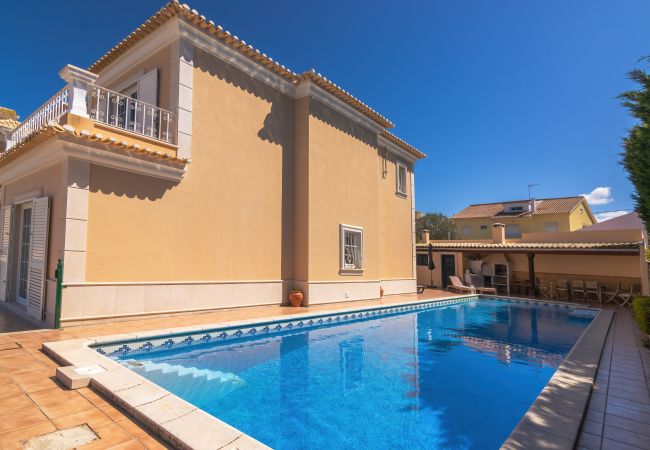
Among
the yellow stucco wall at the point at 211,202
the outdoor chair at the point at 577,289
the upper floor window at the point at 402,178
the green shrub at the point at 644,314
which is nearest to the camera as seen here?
the green shrub at the point at 644,314

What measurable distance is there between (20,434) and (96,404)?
0.73 metres

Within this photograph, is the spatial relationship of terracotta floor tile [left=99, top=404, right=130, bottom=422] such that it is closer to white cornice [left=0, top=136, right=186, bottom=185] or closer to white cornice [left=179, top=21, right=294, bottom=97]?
white cornice [left=0, top=136, right=186, bottom=185]

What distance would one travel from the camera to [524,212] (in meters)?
37.1

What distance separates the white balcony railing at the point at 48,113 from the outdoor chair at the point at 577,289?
22.5m

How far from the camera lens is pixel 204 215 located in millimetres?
9812

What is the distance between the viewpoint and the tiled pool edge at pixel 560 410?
10.4 ft

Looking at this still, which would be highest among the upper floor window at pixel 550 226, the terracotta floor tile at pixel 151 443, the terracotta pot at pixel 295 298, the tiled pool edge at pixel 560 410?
the upper floor window at pixel 550 226

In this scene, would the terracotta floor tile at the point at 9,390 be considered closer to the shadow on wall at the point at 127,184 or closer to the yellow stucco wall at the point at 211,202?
the yellow stucco wall at the point at 211,202

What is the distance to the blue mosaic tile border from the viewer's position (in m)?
6.47

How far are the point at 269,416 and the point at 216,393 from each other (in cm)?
106

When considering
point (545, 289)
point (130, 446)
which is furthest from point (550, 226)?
point (130, 446)

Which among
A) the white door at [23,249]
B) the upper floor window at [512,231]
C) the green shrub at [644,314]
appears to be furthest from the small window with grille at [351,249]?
the upper floor window at [512,231]

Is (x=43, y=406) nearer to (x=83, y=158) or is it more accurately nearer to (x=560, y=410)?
(x=83, y=158)

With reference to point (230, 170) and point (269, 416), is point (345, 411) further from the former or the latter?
point (230, 170)
